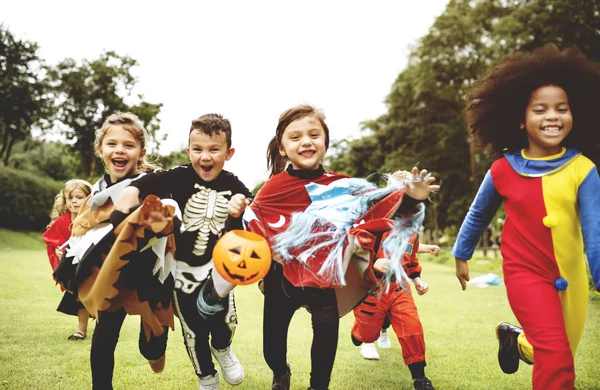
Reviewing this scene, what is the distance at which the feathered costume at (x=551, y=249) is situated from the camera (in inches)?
116

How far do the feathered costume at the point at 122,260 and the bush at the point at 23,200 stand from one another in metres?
26.9

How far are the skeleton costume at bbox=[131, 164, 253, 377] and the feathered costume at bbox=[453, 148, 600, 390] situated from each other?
2.06 m

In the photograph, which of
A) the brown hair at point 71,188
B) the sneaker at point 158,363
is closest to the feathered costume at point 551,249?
the sneaker at point 158,363

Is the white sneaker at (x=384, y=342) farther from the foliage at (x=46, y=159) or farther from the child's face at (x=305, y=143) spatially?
the foliage at (x=46, y=159)

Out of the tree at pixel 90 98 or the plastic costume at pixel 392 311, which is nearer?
the plastic costume at pixel 392 311

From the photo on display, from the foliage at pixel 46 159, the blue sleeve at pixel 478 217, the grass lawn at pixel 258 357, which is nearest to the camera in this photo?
the blue sleeve at pixel 478 217

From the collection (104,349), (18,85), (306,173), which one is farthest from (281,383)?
(18,85)

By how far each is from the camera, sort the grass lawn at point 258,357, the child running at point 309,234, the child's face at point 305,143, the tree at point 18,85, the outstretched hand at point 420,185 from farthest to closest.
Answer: the tree at point 18,85
the grass lawn at point 258,357
the child's face at point 305,143
the child running at point 309,234
the outstretched hand at point 420,185

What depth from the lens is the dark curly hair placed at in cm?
360

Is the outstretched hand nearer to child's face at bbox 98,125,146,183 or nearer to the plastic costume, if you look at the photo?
Answer: the plastic costume

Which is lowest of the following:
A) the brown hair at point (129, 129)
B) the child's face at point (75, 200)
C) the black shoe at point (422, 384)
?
the black shoe at point (422, 384)

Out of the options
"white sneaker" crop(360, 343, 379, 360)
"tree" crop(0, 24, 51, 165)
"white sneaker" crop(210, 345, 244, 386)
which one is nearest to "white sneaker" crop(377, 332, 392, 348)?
"white sneaker" crop(360, 343, 379, 360)

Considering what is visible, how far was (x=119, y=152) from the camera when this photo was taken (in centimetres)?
391

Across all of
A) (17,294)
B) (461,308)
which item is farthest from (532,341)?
(17,294)
